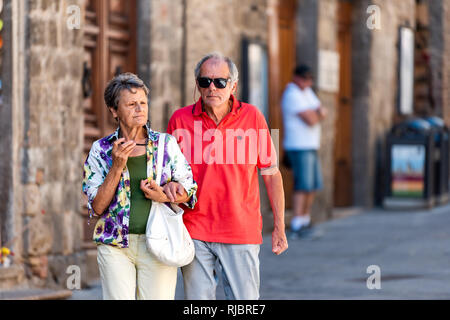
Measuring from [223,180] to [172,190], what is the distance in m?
0.40

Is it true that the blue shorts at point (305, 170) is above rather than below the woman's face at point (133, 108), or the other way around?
below

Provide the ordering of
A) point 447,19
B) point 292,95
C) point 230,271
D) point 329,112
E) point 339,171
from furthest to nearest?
point 447,19 → point 339,171 → point 329,112 → point 292,95 → point 230,271

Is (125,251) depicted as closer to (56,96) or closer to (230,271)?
(230,271)

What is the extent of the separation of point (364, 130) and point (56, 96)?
291 inches

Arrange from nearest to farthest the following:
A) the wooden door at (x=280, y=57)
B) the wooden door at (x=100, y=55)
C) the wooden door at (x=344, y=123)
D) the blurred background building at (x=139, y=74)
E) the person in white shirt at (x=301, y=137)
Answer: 1. the blurred background building at (x=139, y=74)
2. the wooden door at (x=100, y=55)
3. the person in white shirt at (x=301, y=137)
4. the wooden door at (x=280, y=57)
5. the wooden door at (x=344, y=123)

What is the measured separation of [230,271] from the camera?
183 inches

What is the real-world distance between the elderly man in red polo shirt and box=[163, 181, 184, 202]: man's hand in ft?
0.94

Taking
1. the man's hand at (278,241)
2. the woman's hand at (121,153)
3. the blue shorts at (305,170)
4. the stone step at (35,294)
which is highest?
the woman's hand at (121,153)

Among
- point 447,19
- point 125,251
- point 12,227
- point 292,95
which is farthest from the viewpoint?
point 447,19

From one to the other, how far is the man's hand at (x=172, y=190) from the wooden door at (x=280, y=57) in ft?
24.0

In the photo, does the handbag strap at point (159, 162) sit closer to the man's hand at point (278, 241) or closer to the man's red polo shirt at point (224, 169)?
the man's red polo shirt at point (224, 169)

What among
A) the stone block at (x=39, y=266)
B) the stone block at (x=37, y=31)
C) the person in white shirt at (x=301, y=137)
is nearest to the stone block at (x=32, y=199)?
the stone block at (x=39, y=266)

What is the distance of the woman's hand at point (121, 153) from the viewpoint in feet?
13.9

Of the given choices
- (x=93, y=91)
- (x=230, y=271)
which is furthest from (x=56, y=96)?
(x=230, y=271)
